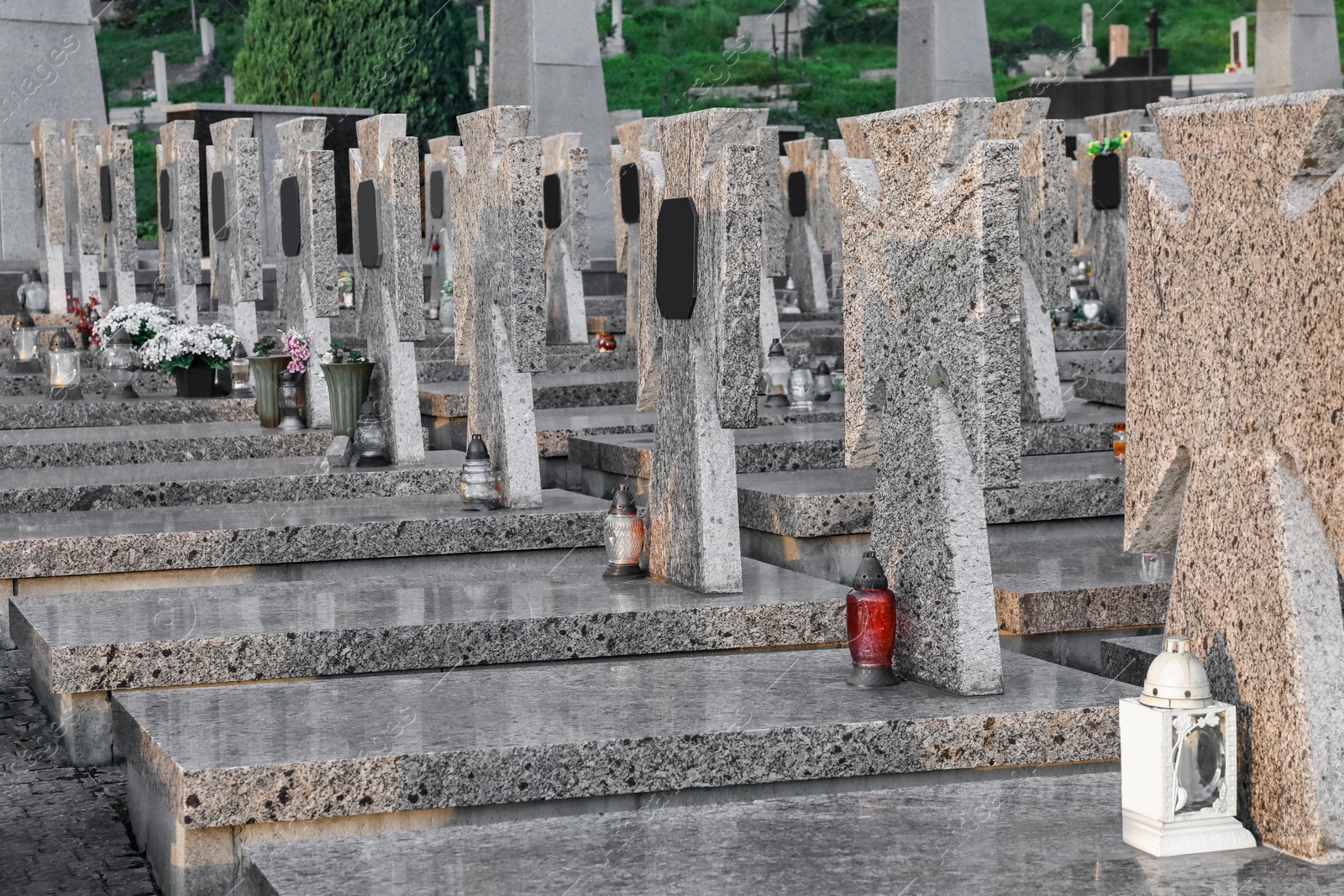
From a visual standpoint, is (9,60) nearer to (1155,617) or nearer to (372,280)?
(372,280)

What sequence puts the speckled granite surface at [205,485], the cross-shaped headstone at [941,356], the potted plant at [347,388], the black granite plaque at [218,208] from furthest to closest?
1. the black granite plaque at [218,208]
2. the potted plant at [347,388]
3. the speckled granite surface at [205,485]
4. the cross-shaped headstone at [941,356]

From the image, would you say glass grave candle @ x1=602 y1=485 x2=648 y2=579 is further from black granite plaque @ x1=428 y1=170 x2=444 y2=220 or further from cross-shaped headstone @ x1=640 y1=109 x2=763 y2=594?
black granite plaque @ x1=428 y1=170 x2=444 y2=220

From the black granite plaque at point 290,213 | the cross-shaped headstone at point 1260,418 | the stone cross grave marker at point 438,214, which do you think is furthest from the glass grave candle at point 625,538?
the stone cross grave marker at point 438,214

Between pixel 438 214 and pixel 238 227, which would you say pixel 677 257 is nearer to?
pixel 238 227

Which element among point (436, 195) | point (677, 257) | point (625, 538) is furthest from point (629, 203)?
point (677, 257)

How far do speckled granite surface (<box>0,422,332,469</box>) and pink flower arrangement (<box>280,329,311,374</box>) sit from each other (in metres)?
0.38

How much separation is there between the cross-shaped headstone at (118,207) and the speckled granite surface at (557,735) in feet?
30.8

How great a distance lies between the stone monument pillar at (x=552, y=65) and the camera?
20422 millimetres

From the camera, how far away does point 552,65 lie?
67.3ft

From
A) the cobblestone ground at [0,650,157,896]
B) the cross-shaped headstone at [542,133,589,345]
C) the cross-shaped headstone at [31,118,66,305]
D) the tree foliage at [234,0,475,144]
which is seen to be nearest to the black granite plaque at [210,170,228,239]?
the cross-shaped headstone at [542,133,589,345]

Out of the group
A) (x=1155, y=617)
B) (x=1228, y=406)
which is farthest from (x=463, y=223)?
(x=1228, y=406)

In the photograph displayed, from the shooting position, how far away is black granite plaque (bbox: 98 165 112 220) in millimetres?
14320

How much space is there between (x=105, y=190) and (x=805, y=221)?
6.65 m

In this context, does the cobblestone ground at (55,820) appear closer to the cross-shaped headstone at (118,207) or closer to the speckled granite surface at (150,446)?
the speckled granite surface at (150,446)
